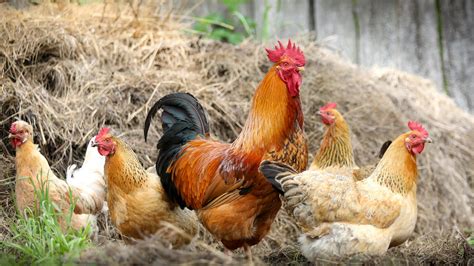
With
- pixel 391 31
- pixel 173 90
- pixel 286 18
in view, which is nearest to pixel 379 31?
pixel 391 31

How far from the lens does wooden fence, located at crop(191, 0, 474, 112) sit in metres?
9.26

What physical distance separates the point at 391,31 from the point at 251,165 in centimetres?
461

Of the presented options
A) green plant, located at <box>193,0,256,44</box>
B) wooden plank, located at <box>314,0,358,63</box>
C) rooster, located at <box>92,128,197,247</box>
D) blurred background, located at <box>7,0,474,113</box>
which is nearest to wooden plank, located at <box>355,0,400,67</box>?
blurred background, located at <box>7,0,474,113</box>

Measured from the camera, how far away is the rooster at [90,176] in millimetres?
6074

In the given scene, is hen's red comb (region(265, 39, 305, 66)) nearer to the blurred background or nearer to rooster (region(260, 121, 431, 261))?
rooster (region(260, 121, 431, 261))

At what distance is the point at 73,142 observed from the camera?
663 centimetres

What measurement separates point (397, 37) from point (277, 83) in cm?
432

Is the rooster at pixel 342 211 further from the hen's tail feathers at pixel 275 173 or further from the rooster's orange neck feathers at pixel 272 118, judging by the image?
the rooster's orange neck feathers at pixel 272 118

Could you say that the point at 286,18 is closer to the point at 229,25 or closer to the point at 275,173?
the point at 229,25

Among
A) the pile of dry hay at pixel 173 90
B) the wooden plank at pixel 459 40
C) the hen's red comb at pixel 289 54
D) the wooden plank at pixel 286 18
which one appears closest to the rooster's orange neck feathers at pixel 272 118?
the hen's red comb at pixel 289 54

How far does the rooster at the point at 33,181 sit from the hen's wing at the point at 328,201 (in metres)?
1.59

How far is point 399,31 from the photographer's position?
30.6 ft

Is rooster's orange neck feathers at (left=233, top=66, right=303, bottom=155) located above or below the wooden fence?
below

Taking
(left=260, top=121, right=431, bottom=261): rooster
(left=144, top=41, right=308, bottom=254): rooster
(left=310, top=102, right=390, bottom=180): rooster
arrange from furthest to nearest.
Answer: (left=310, top=102, right=390, bottom=180): rooster < (left=144, top=41, right=308, bottom=254): rooster < (left=260, top=121, right=431, bottom=261): rooster
